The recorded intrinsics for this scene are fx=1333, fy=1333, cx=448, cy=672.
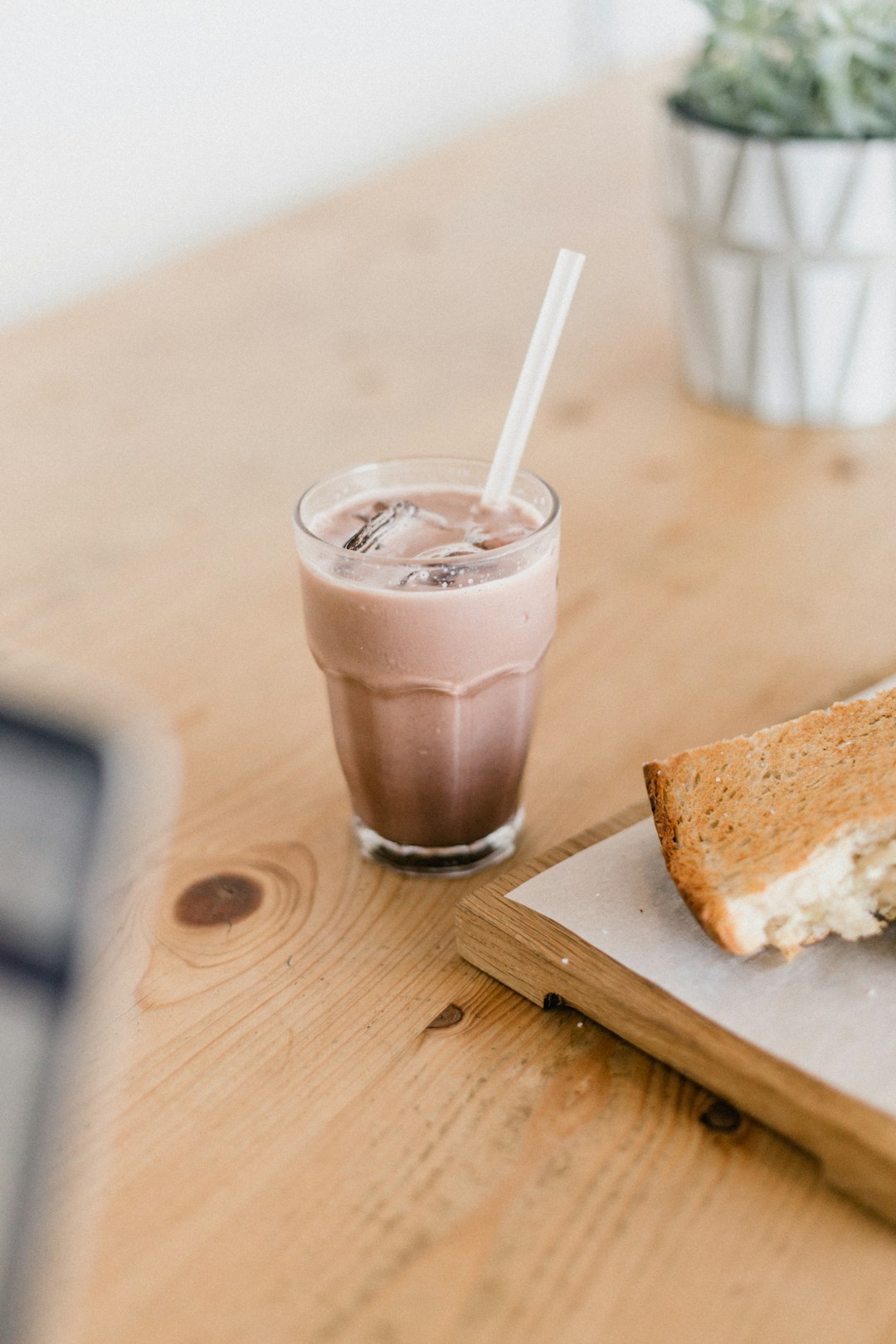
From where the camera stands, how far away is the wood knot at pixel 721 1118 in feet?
2.14

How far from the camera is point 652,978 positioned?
0.68 metres

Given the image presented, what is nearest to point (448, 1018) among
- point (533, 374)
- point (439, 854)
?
point (439, 854)

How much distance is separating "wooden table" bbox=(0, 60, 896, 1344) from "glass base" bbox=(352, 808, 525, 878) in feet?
0.05

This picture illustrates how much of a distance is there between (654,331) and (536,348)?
3.35ft

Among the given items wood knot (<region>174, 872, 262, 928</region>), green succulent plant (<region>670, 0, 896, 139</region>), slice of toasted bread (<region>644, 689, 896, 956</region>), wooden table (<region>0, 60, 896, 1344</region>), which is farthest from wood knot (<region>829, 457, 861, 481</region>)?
wood knot (<region>174, 872, 262, 928</region>)

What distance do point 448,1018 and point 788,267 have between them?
37.0 inches

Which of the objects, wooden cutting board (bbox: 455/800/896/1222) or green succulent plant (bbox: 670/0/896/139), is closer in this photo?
wooden cutting board (bbox: 455/800/896/1222)

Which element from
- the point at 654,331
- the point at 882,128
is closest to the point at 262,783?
the point at 882,128

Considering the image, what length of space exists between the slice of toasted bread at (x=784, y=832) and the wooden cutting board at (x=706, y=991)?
0.06 ft

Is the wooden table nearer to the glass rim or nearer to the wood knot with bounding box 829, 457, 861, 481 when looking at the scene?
the wood knot with bounding box 829, 457, 861, 481

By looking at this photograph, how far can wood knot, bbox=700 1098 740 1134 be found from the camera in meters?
0.65

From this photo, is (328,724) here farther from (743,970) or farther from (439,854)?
(743,970)

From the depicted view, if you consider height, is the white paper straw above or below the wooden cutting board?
above

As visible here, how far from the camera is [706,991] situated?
672 mm
